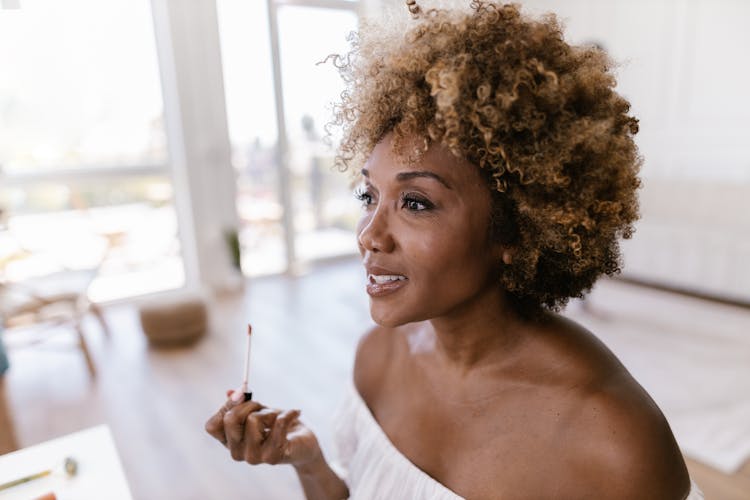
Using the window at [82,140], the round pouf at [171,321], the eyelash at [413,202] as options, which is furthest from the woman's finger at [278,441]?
the window at [82,140]

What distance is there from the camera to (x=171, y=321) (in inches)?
132

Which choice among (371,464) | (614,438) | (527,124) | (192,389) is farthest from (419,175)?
(192,389)

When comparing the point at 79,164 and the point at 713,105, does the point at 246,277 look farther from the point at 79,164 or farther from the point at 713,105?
the point at 713,105

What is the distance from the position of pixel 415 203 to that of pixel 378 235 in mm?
74

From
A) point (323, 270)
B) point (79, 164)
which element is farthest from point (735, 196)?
Answer: point (79, 164)

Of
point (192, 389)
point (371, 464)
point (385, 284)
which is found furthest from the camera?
point (192, 389)

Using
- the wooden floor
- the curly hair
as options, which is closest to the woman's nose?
the curly hair

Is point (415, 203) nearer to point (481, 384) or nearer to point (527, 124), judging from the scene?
point (527, 124)

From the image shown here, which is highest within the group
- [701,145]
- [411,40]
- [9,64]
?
[9,64]

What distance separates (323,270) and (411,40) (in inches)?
170

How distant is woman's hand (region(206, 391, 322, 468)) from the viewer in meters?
0.85

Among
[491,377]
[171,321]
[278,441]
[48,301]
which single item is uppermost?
[491,377]

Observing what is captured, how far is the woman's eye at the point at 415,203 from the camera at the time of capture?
30.5 inches

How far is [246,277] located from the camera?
4.81 metres
